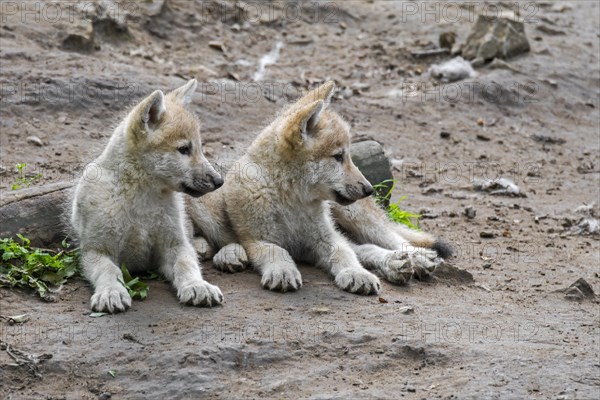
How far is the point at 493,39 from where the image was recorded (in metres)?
13.0

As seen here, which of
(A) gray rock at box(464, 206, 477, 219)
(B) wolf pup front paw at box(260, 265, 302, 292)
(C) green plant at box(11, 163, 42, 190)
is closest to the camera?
(B) wolf pup front paw at box(260, 265, 302, 292)

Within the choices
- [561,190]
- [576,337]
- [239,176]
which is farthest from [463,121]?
[576,337]

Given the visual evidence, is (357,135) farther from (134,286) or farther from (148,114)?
(134,286)

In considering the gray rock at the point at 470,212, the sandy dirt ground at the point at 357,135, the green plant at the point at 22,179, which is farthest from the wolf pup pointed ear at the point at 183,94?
the gray rock at the point at 470,212

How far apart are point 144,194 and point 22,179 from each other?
2038 millimetres

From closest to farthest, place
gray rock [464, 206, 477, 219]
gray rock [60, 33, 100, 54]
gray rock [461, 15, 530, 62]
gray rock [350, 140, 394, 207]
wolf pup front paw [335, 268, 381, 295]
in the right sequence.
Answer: wolf pup front paw [335, 268, 381, 295]
gray rock [350, 140, 394, 207]
gray rock [464, 206, 477, 219]
gray rock [60, 33, 100, 54]
gray rock [461, 15, 530, 62]

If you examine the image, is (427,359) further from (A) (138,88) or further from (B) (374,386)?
(A) (138,88)

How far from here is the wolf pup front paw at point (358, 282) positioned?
6465 millimetres

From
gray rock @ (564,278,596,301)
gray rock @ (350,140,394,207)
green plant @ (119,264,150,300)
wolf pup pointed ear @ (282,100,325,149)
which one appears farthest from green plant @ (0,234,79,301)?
gray rock @ (564,278,596,301)

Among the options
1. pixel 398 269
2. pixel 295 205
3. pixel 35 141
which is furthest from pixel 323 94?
pixel 35 141

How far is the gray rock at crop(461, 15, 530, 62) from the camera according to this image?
42.8ft

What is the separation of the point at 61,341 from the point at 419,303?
2575 millimetres

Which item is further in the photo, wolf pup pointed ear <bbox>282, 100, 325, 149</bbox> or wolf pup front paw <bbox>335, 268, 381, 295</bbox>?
wolf pup pointed ear <bbox>282, 100, 325, 149</bbox>

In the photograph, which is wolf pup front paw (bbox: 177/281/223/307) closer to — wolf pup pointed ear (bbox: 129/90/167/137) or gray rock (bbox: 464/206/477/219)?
wolf pup pointed ear (bbox: 129/90/167/137)
